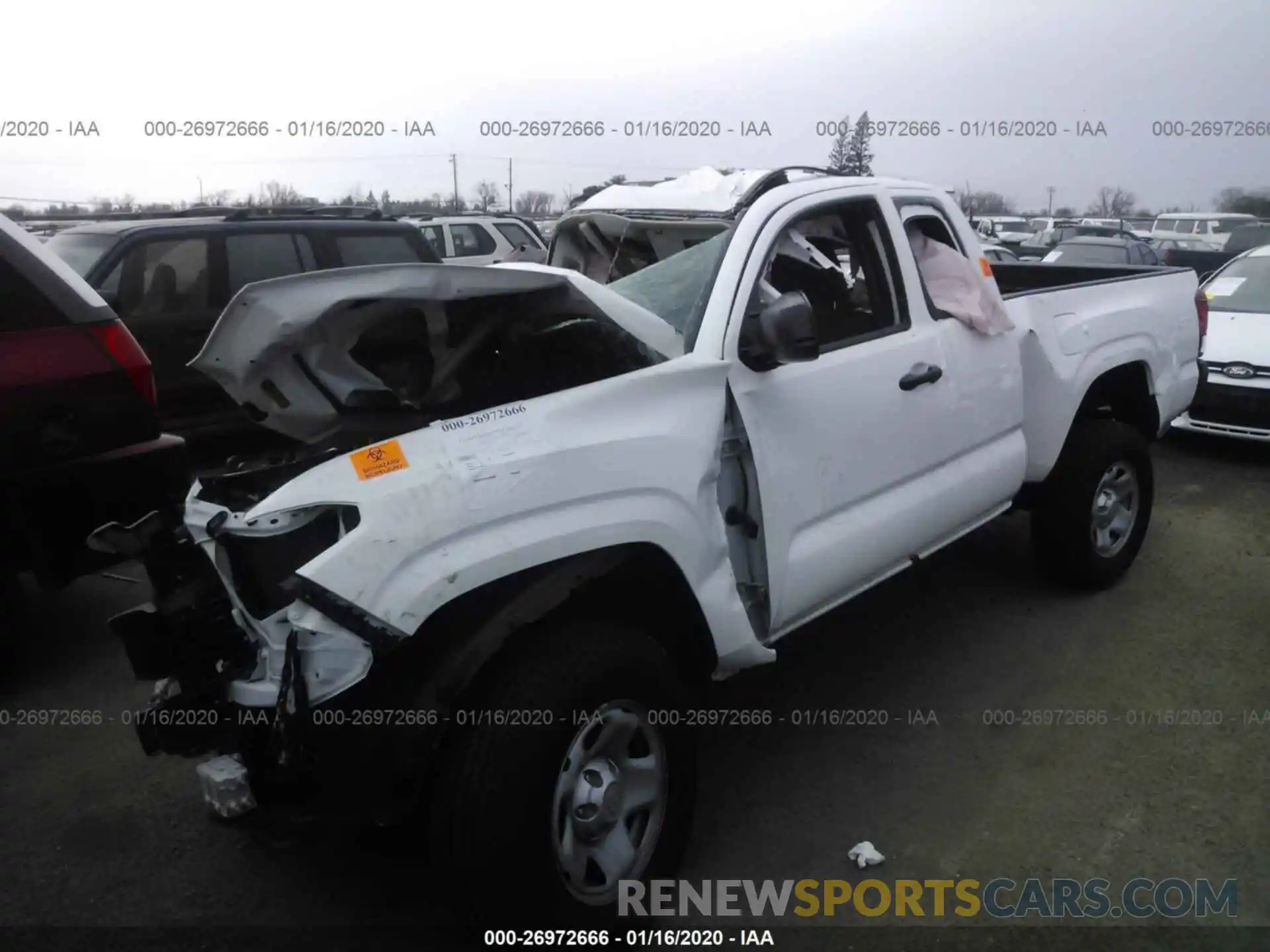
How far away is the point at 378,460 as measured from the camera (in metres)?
2.41

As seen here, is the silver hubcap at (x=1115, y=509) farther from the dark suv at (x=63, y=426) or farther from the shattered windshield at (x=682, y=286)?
the dark suv at (x=63, y=426)

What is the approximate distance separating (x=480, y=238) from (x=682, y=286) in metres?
11.2

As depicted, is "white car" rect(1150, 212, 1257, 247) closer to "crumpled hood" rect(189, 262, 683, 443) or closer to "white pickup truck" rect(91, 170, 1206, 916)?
"white pickup truck" rect(91, 170, 1206, 916)

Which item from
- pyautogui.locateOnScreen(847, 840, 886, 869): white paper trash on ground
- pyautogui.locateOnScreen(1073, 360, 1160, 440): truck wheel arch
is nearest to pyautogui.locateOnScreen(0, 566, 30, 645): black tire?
pyautogui.locateOnScreen(847, 840, 886, 869): white paper trash on ground

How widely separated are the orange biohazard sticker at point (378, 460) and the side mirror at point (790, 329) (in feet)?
3.79

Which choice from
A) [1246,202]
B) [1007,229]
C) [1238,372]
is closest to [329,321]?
[1238,372]

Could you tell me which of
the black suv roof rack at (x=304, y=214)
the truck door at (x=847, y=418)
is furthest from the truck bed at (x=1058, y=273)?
the black suv roof rack at (x=304, y=214)

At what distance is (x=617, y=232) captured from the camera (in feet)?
13.9

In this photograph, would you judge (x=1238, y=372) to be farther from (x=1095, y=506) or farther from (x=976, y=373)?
(x=976, y=373)

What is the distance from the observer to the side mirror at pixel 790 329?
2.95m

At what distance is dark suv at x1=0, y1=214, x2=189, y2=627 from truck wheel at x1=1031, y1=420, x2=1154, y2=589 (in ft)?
12.7

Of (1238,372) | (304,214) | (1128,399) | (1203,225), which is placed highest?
(304,214)

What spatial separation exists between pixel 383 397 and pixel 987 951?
2.24 meters

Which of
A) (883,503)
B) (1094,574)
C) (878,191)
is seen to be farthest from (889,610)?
(878,191)
